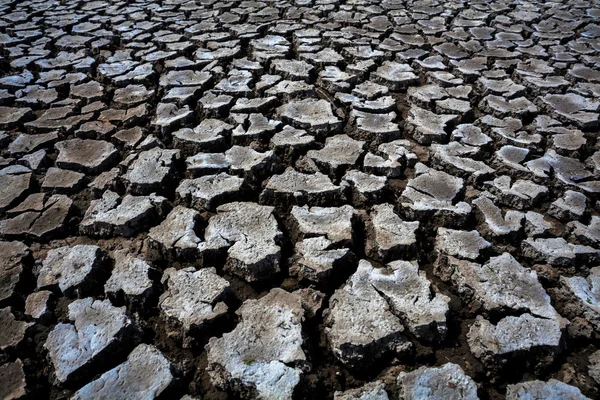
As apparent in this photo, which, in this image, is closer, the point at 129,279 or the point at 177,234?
the point at 129,279

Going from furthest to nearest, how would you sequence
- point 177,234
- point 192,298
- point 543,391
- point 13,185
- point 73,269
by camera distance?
point 13,185
point 177,234
point 73,269
point 192,298
point 543,391

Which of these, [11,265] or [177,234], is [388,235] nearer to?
[177,234]

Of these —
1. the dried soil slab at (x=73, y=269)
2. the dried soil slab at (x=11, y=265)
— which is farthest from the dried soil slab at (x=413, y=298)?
the dried soil slab at (x=11, y=265)

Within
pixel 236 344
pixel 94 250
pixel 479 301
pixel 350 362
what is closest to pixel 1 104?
pixel 94 250

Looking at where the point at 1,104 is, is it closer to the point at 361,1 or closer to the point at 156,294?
the point at 156,294

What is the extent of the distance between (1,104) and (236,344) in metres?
2.09

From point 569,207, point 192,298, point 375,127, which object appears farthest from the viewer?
point 375,127

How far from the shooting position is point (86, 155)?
6.48ft

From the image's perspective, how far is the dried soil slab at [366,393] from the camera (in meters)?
1.06

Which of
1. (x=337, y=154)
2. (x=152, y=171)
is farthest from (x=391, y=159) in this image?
(x=152, y=171)

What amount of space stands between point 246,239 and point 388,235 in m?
0.47

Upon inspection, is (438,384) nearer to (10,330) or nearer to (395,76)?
(10,330)

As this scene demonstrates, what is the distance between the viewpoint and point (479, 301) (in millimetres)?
1276

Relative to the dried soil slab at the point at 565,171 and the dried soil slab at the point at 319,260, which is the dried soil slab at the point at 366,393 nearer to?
the dried soil slab at the point at 319,260
